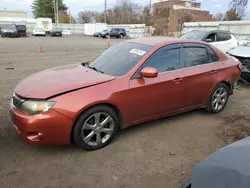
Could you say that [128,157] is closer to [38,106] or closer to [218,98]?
[38,106]

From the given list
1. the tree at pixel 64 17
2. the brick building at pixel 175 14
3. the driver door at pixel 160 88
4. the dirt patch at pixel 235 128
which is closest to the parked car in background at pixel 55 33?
the brick building at pixel 175 14

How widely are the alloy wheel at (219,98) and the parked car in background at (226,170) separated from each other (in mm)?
3035

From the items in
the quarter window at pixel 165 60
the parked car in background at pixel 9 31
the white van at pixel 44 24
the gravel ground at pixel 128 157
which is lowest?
the gravel ground at pixel 128 157

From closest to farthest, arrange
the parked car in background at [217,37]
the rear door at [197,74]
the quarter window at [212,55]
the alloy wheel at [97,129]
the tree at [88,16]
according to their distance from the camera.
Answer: the alloy wheel at [97,129], the rear door at [197,74], the quarter window at [212,55], the parked car in background at [217,37], the tree at [88,16]

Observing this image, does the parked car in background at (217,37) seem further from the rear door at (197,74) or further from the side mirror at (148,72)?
the side mirror at (148,72)

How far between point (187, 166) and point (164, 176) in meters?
0.43

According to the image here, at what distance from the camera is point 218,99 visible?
16.6ft

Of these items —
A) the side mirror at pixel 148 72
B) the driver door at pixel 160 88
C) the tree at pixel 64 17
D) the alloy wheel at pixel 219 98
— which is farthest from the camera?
the tree at pixel 64 17

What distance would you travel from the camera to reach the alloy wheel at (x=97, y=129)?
341 cm

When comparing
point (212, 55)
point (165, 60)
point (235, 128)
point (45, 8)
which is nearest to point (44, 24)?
point (45, 8)

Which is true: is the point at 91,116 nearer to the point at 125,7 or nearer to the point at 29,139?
the point at 29,139

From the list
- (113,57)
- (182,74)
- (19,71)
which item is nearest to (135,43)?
(113,57)

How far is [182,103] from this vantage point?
172 inches

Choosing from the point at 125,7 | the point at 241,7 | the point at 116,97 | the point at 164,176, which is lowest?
the point at 164,176
